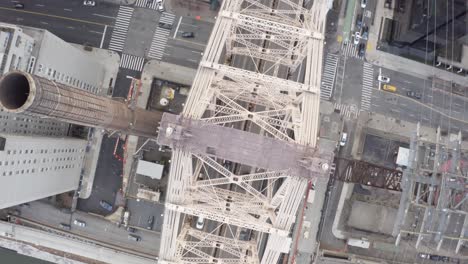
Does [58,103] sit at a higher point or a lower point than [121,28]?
lower

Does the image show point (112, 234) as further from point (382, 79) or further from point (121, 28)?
point (382, 79)

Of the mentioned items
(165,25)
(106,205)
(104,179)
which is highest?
(165,25)

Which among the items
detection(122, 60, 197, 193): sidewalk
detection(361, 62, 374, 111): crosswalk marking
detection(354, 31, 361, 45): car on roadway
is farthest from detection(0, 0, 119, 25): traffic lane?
detection(361, 62, 374, 111): crosswalk marking

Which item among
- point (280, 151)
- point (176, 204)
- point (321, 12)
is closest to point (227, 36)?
point (321, 12)

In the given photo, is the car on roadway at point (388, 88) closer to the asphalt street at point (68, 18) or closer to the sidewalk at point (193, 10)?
the sidewalk at point (193, 10)

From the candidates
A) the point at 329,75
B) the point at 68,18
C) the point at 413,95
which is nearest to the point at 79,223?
the point at 68,18

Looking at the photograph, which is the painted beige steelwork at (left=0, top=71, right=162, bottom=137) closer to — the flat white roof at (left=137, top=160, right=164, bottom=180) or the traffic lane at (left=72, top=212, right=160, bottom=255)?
the flat white roof at (left=137, top=160, right=164, bottom=180)
